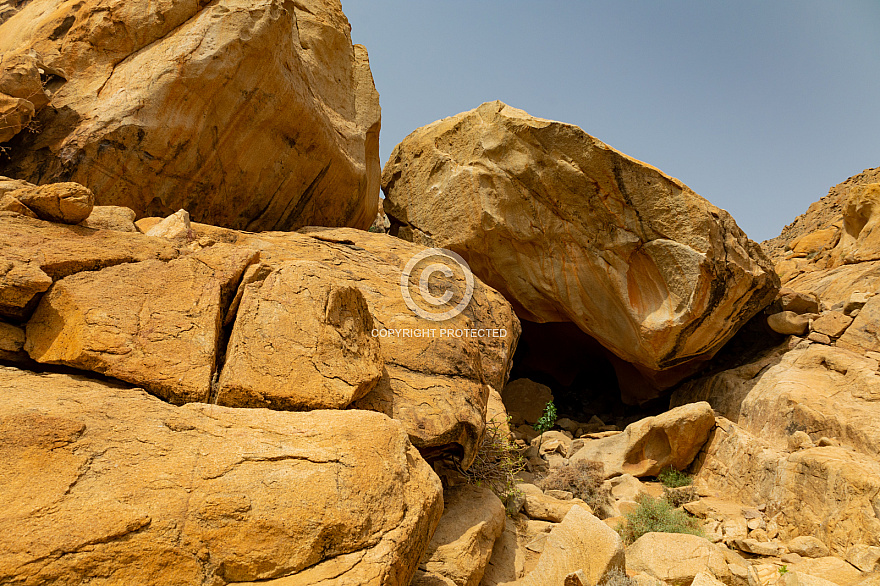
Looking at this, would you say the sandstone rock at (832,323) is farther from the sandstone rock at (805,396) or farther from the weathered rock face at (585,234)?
the weathered rock face at (585,234)

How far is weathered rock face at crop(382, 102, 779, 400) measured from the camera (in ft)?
23.7

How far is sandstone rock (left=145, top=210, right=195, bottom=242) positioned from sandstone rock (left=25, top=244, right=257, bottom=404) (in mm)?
657

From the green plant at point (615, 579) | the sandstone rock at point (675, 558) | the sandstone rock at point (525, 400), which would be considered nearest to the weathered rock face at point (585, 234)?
the sandstone rock at point (525, 400)

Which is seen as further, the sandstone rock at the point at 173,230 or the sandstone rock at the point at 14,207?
the sandstone rock at the point at 173,230

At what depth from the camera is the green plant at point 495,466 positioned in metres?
4.47

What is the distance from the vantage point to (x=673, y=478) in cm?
679

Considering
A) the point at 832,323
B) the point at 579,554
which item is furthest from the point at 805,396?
the point at 579,554

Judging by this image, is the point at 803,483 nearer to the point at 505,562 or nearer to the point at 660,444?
the point at 660,444

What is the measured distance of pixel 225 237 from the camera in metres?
4.57

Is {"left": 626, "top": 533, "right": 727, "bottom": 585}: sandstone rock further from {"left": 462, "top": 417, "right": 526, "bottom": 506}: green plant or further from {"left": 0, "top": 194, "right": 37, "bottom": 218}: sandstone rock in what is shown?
{"left": 0, "top": 194, "right": 37, "bottom": 218}: sandstone rock

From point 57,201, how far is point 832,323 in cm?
951

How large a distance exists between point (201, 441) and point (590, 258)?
22.1 feet

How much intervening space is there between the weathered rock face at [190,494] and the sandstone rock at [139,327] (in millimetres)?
147

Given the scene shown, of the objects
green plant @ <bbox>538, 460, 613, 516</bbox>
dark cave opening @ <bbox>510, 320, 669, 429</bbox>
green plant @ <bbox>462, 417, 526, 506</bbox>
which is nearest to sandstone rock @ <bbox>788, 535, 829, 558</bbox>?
green plant @ <bbox>538, 460, 613, 516</bbox>
